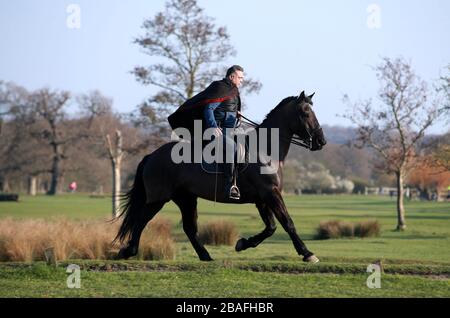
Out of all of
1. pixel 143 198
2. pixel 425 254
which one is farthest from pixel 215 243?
pixel 143 198

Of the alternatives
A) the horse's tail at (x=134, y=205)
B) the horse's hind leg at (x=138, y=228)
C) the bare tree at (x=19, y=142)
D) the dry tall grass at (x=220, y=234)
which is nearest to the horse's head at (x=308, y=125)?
the horse's hind leg at (x=138, y=228)

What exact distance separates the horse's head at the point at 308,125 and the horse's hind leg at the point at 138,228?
304cm

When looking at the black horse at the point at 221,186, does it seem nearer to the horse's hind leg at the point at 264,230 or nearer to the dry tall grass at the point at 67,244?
the horse's hind leg at the point at 264,230

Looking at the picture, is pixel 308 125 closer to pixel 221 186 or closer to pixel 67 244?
pixel 221 186

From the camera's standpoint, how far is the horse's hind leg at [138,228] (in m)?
14.8

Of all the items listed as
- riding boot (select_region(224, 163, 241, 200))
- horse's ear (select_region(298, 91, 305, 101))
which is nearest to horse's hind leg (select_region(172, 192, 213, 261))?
riding boot (select_region(224, 163, 241, 200))

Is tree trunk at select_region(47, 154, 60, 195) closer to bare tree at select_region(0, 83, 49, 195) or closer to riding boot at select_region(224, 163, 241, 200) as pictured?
bare tree at select_region(0, 83, 49, 195)

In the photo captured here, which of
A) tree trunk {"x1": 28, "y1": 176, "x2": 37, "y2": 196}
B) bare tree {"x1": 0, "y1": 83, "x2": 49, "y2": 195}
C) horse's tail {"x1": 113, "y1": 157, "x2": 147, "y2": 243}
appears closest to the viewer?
horse's tail {"x1": 113, "y1": 157, "x2": 147, "y2": 243}

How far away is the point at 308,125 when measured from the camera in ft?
45.8

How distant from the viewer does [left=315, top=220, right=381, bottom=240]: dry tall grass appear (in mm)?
31094

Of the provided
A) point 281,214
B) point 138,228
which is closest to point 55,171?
point 138,228

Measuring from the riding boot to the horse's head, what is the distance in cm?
145

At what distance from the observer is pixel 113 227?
2202 centimetres
